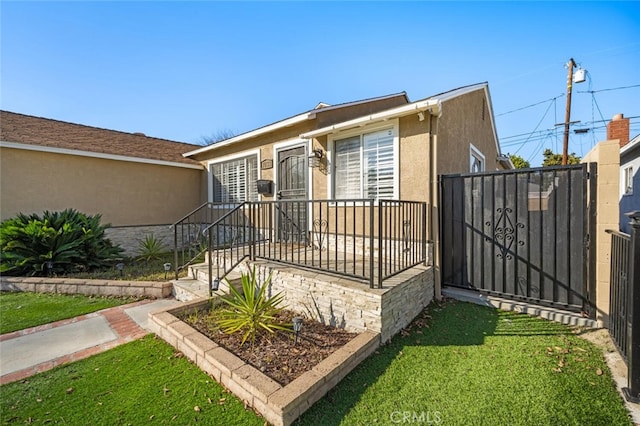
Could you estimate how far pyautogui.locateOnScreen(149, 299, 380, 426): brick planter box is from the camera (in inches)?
80.9

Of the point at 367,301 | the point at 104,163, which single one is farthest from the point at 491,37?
the point at 104,163

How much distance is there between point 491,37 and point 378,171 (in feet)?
18.2

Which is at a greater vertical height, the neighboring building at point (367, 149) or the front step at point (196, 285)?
the neighboring building at point (367, 149)

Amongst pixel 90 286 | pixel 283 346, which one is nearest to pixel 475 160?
pixel 283 346

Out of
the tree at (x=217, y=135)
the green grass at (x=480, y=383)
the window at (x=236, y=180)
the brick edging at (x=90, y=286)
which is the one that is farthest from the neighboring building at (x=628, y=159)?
the tree at (x=217, y=135)

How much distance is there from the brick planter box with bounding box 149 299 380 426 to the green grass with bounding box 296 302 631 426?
4.1 inches

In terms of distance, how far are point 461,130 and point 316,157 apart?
10.6 feet

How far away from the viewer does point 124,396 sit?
2350mm

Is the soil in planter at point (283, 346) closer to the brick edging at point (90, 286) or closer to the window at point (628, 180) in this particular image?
the brick edging at point (90, 286)

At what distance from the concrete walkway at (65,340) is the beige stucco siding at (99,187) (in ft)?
17.6

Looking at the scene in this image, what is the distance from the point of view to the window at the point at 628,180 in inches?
397

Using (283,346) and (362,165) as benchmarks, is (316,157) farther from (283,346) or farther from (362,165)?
(283,346)

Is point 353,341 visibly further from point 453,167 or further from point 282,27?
point 282,27

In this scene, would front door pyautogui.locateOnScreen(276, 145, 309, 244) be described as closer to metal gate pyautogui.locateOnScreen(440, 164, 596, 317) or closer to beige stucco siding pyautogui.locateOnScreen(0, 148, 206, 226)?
metal gate pyautogui.locateOnScreen(440, 164, 596, 317)
